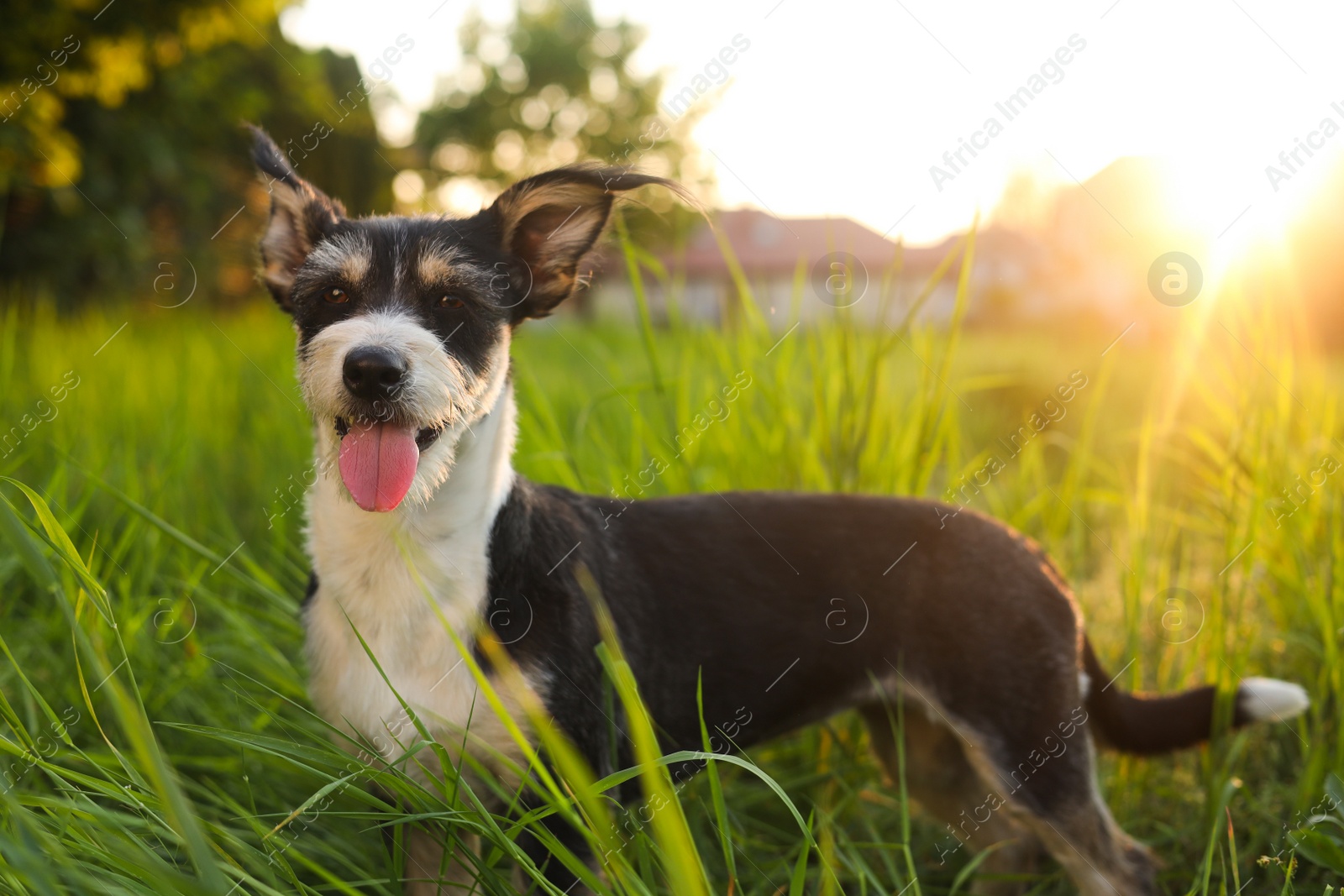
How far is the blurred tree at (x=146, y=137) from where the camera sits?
8.48 m

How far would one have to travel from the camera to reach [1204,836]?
294 cm

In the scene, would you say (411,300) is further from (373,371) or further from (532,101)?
(532,101)

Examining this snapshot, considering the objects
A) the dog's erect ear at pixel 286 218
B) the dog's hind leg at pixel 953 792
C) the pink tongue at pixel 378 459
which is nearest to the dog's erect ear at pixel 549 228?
the dog's erect ear at pixel 286 218

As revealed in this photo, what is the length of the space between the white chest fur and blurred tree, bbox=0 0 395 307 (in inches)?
116

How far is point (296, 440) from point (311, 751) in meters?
3.69

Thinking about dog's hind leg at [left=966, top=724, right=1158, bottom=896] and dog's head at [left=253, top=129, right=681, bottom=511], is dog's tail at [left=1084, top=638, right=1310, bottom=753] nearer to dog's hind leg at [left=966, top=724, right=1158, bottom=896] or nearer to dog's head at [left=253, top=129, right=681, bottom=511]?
dog's hind leg at [left=966, top=724, right=1158, bottom=896]

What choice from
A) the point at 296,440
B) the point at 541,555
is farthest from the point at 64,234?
the point at 541,555

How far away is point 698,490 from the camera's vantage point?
383 cm

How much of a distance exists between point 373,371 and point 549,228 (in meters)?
0.93

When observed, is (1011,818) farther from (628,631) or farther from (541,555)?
(541,555)

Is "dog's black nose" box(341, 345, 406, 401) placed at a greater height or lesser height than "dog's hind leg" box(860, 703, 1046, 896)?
greater

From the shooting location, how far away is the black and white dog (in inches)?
91.5

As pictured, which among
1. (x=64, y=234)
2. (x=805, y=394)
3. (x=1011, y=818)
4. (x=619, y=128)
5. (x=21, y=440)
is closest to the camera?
(x=1011, y=818)

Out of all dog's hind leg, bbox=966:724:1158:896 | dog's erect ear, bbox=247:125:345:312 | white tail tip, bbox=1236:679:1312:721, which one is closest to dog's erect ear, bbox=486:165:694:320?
dog's erect ear, bbox=247:125:345:312
